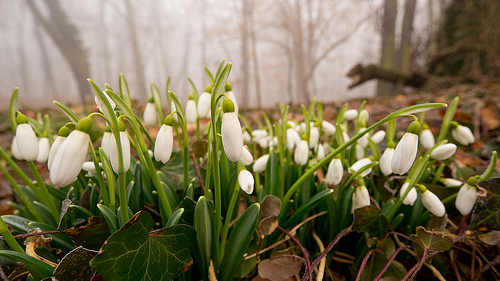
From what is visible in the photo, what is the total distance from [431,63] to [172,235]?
642 centimetres

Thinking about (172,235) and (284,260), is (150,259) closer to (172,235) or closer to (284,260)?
(172,235)

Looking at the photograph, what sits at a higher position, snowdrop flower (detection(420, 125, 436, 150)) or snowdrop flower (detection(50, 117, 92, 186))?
snowdrop flower (detection(50, 117, 92, 186))

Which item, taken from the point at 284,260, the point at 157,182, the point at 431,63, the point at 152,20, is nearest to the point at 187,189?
the point at 157,182

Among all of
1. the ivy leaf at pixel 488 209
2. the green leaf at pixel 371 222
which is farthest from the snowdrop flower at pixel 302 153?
the ivy leaf at pixel 488 209

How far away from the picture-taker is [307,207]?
64cm

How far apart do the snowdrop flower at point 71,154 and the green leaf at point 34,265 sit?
16cm

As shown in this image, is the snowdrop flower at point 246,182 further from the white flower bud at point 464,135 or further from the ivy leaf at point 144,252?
the white flower bud at point 464,135

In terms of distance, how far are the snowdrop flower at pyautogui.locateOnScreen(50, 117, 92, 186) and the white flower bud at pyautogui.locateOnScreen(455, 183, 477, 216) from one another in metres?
0.79

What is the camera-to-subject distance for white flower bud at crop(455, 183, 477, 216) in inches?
24.5

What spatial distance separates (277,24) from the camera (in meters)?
9.76

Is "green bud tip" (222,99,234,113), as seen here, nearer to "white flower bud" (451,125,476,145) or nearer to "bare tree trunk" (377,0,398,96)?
"white flower bud" (451,125,476,145)

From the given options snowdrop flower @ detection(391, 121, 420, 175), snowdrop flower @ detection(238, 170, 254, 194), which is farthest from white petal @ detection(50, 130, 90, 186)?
snowdrop flower @ detection(391, 121, 420, 175)

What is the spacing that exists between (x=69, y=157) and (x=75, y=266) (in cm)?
21

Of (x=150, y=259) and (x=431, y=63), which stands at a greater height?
(x=431, y=63)
